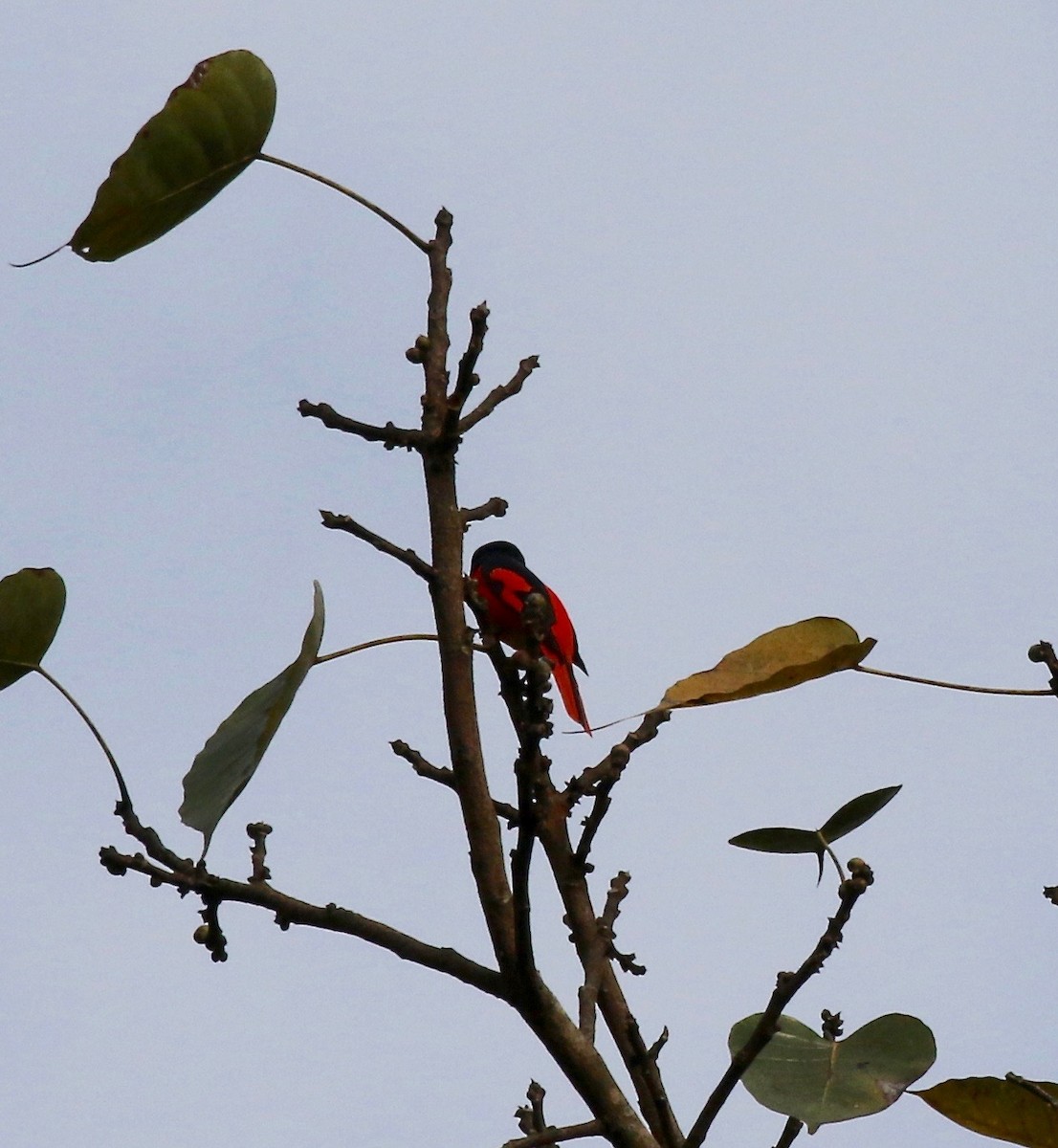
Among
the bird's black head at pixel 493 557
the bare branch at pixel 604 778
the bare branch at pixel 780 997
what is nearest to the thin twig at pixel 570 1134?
the bare branch at pixel 780 997

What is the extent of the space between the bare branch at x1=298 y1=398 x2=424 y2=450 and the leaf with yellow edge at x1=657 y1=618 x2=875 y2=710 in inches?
18.1

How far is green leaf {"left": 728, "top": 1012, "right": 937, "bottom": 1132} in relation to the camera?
5.22 feet

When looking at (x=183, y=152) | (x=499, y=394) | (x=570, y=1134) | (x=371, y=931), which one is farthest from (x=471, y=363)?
(x=570, y=1134)

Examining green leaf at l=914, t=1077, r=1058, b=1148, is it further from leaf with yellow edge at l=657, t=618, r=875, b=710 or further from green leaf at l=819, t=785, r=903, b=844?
leaf with yellow edge at l=657, t=618, r=875, b=710

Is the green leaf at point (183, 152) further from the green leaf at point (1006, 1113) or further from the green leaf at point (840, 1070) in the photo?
the green leaf at point (1006, 1113)

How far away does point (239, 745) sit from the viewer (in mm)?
1702

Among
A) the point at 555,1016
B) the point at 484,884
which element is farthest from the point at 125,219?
the point at 555,1016

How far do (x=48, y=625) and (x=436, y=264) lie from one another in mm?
677

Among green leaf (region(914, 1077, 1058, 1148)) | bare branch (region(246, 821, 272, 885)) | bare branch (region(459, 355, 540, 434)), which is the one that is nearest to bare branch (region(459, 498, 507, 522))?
bare branch (region(459, 355, 540, 434))

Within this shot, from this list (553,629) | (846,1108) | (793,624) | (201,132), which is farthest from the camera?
(553,629)

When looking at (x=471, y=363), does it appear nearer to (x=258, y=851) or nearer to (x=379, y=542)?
(x=379, y=542)

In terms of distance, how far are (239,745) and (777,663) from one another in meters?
0.64

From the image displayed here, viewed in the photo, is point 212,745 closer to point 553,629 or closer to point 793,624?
point 793,624

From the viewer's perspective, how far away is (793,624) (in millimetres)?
1706
